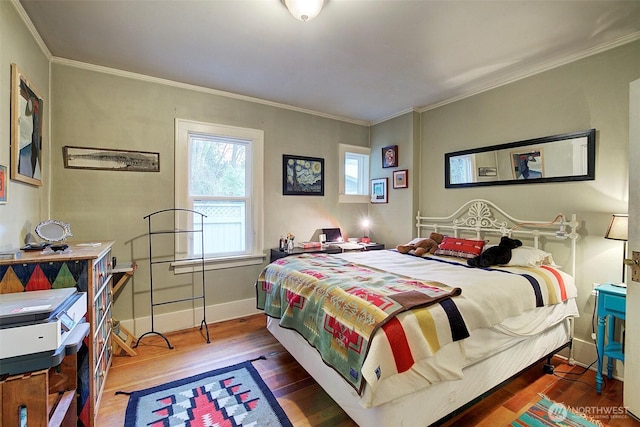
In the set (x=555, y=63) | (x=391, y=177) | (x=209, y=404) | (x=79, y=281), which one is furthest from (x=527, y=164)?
(x=79, y=281)

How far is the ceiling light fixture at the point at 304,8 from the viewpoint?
1.77 metres

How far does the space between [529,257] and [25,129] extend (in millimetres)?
4039

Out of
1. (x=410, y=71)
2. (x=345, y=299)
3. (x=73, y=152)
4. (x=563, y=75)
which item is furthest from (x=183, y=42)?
(x=563, y=75)

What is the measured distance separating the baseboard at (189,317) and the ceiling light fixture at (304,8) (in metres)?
3.00

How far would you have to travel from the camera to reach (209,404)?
191 cm

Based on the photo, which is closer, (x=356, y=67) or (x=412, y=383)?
(x=412, y=383)

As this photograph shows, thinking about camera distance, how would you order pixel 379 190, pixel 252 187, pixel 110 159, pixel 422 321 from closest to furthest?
1. pixel 422 321
2. pixel 110 159
3. pixel 252 187
4. pixel 379 190

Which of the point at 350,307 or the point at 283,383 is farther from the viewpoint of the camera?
the point at 283,383

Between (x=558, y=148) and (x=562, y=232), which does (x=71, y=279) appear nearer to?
(x=562, y=232)

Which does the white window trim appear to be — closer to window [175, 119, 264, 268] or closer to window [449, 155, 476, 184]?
window [175, 119, 264, 268]

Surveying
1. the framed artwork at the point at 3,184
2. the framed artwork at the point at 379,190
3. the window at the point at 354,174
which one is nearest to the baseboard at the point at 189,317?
the framed artwork at the point at 3,184

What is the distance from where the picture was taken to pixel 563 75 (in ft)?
8.41

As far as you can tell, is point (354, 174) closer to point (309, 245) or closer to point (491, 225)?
point (309, 245)

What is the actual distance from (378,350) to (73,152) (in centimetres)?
312
